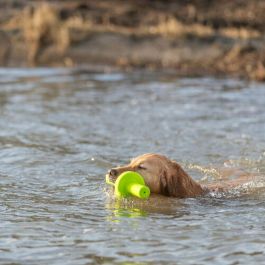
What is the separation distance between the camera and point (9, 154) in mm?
10625

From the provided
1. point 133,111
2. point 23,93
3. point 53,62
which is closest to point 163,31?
point 53,62

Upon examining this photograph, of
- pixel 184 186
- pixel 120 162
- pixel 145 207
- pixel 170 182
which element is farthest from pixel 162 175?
pixel 120 162

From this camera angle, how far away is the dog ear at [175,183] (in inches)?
318

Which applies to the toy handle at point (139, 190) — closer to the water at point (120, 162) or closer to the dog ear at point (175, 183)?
the water at point (120, 162)

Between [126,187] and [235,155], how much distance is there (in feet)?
11.0

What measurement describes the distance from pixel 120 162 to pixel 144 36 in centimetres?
1378

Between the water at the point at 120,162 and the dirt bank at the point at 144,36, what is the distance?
6.90 feet

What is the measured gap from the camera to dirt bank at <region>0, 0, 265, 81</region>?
21594mm

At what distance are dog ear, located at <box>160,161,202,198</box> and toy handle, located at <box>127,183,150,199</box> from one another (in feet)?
1.17

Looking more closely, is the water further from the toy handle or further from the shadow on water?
the toy handle

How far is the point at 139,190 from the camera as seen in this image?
7711mm

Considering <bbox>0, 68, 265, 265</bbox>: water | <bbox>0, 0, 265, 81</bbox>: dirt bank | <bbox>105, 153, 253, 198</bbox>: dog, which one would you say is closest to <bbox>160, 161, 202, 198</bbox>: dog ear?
<bbox>105, 153, 253, 198</bbox>: dog

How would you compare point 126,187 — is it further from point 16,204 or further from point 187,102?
point 187,102

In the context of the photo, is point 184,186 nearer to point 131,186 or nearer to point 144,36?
point 131,186
